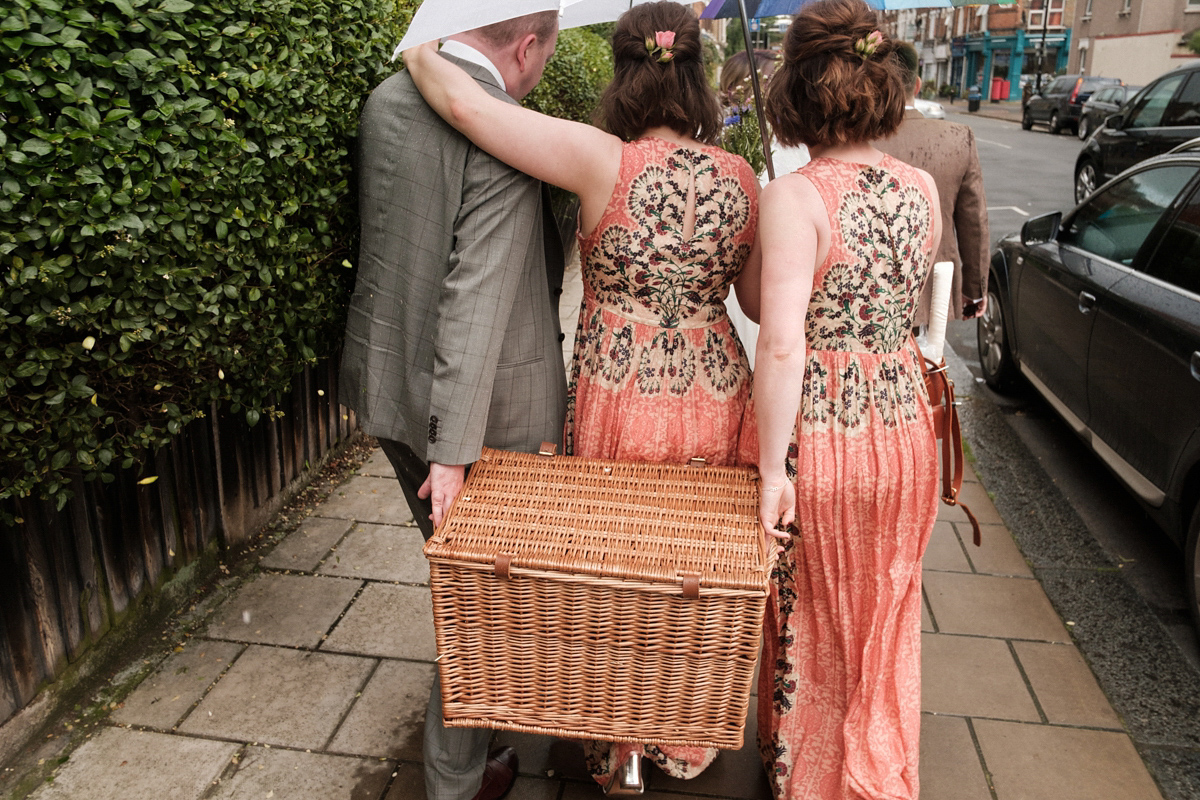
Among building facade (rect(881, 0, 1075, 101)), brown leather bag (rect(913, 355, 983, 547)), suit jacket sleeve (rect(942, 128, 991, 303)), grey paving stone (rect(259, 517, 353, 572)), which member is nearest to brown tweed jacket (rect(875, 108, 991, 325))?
suit jacket sleeve (rect(942, 128, 991, 303))

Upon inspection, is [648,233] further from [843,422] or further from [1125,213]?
[1125,213]

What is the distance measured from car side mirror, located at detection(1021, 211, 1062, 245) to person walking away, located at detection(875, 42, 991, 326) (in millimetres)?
1401

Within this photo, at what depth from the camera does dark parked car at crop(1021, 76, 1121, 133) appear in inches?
1067

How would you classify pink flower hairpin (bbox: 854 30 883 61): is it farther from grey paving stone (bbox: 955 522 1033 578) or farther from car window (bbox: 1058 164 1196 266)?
car window (bbox: 1058 164 1196 266)

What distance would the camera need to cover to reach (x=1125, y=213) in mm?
4590

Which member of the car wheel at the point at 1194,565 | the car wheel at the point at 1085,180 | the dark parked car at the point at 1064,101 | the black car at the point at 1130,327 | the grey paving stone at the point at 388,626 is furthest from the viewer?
the dark parked car at the point at 1064,101

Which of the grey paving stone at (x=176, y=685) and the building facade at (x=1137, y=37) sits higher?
the building facade at (x=1137, y=37)

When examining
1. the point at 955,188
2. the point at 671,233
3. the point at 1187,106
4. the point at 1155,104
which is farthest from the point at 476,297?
the point at 1155,104

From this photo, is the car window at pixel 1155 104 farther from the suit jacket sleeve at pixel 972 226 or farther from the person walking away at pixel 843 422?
the person walking away at pixel 843 422

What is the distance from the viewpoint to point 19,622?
103 inches

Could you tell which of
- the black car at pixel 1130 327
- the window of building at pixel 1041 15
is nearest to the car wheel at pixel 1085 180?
the black car at pixel 1130 327

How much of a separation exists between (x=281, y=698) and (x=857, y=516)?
1955 millimetres

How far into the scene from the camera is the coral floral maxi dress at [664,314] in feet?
7.04

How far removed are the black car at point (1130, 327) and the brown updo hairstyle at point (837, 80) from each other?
6.82 feet
